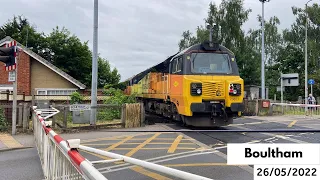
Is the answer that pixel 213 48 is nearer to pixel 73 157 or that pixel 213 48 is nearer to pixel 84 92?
pixel 73 157

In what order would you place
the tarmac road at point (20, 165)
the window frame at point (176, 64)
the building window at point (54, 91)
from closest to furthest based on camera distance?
1. the tarmac road at point (20, 165)
2. the window frame at point (176, 64)
3. the building window at point (54, 91)

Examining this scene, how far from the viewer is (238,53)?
42594 millimetres

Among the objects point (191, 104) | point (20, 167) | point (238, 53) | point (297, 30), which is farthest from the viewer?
point (297, 30)

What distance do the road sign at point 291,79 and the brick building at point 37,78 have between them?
629 inches

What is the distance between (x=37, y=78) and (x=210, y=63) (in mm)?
16639

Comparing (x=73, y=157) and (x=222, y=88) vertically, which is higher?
(x=222, y=88)

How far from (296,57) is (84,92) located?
29915 millimetres

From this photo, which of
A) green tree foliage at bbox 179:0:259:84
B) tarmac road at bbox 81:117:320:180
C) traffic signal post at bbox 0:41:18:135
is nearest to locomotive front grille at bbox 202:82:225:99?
tarmac road at bbox 81:117:320:180

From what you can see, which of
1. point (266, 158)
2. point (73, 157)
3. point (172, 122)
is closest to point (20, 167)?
point (73, 157)

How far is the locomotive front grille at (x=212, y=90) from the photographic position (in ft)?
43.1

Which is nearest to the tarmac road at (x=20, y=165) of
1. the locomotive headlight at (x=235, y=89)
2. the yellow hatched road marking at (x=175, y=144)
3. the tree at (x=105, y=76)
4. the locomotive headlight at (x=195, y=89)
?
the yellow hatched road marking at (x=175, y=144)

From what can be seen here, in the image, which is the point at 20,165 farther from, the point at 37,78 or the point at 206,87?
the point at 37,78

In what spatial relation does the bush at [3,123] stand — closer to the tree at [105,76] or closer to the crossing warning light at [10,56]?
the crossing warning light at [10,56]

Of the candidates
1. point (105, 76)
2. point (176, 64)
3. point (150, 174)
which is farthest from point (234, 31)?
point (150, 174)
